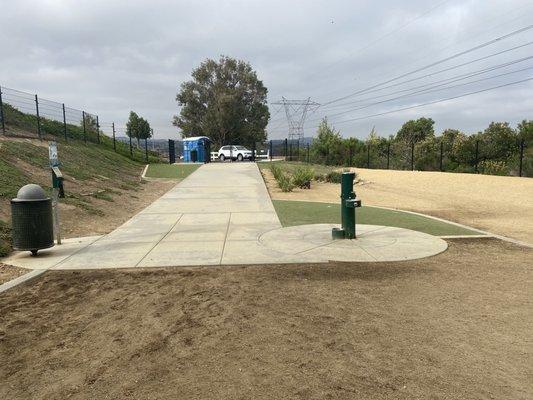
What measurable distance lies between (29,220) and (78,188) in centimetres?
775

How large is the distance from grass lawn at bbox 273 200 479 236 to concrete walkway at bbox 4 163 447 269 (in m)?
0.52

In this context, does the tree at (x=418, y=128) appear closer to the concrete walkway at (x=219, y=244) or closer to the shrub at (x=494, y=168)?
the shrub at (x=494, y=168)

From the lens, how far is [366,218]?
35.1ft

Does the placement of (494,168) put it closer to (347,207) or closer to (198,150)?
(347,207)

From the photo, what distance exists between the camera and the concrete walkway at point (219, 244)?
675 centimetres

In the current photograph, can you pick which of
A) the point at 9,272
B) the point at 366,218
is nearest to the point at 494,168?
the point at 366,218

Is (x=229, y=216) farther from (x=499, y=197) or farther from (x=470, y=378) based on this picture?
(x=499, y=197)

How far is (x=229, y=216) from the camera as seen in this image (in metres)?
11.1

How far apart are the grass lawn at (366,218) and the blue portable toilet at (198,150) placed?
81.4 feet

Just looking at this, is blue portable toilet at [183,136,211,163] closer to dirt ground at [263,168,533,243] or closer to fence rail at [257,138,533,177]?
fence rail at [257,138,533,177]

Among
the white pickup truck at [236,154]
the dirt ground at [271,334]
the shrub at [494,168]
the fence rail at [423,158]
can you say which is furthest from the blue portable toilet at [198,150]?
the dirt ground at [271,334]

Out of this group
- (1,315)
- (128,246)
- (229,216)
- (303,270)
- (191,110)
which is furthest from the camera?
(191,110)

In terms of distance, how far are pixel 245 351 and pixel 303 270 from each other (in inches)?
99.1

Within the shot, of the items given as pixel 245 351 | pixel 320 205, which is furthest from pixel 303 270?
pixel 320 205
